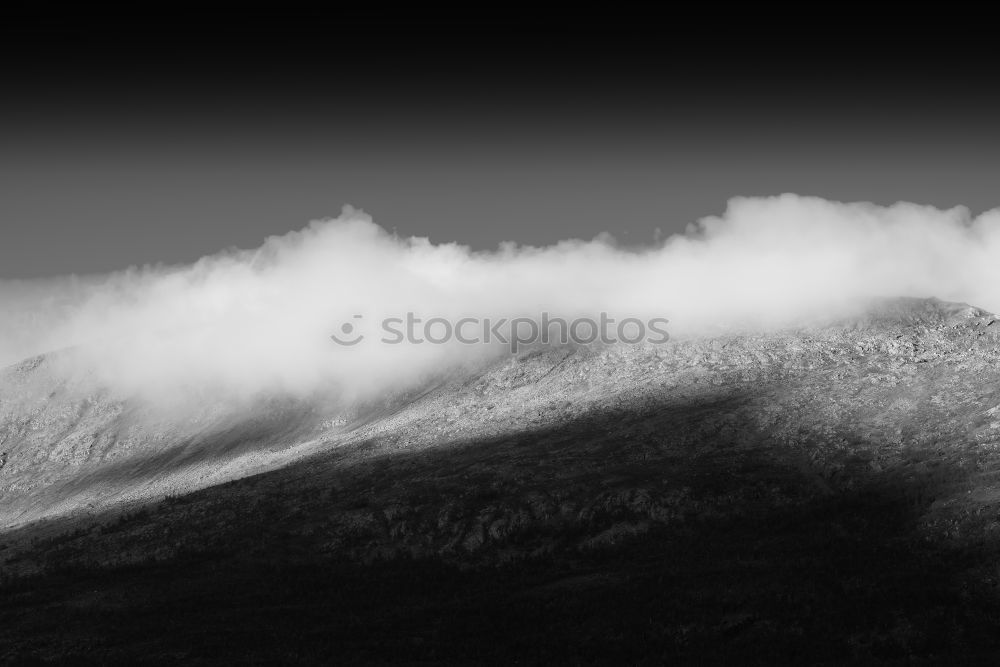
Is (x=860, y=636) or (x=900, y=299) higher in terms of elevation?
(x=900, y=299)

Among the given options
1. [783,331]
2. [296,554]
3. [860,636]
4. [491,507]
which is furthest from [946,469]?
[783,331]

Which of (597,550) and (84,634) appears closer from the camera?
(84,634)

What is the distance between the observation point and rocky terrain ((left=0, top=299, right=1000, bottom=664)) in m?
63.2

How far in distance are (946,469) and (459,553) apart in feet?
186

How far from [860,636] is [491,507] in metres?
55.1

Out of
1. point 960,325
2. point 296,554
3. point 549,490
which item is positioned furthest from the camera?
point 960,325

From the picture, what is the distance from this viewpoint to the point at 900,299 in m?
196

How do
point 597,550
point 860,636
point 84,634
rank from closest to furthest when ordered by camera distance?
point 860,636
point 84,634
point 597,550

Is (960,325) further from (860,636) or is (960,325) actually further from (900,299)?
(860,636)

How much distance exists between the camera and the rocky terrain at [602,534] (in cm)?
6319

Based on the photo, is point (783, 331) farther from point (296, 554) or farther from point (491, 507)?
point (296, 554)

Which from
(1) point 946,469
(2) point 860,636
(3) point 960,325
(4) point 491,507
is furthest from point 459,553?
(3) point 960,325

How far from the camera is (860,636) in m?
56.8

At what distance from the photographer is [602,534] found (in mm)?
Result: 94562
